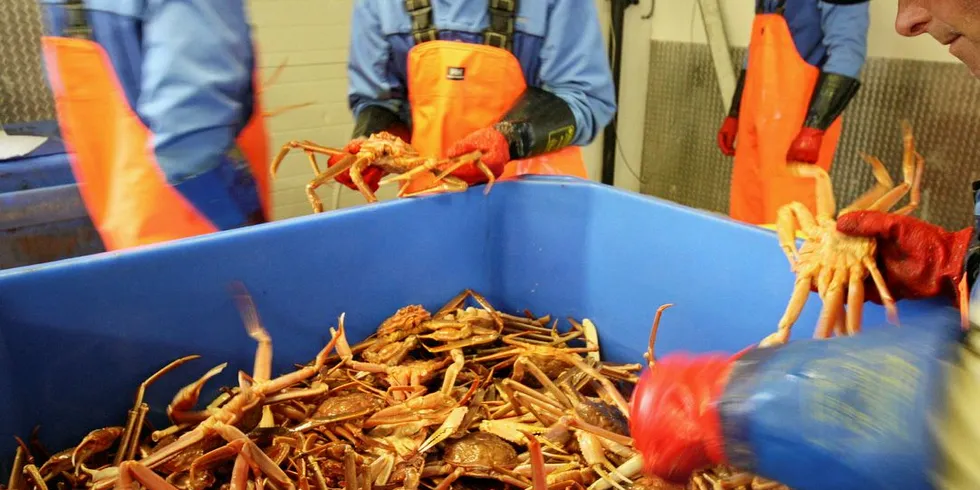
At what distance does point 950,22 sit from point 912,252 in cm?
44

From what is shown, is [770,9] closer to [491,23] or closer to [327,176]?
[491,23]

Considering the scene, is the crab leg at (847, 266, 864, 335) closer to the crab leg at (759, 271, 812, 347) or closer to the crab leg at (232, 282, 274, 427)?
the crab leg at (759, 271, 812, 347)

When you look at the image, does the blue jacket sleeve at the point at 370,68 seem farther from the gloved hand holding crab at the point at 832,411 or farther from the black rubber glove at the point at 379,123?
the gloved hand holding crab at the point at 832,411

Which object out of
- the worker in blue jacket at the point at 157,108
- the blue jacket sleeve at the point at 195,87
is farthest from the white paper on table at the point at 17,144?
the blue jacket sleeve at the point at 195,87

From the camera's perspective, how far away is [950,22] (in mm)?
893

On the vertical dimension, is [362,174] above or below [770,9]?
below

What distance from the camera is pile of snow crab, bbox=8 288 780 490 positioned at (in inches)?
49.6

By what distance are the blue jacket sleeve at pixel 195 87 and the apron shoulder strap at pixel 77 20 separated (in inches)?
6.5

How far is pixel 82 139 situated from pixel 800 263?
1.73 m

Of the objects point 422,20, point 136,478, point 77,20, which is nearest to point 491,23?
point 422,20

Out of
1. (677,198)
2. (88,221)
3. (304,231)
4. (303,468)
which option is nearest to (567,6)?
(304,231)

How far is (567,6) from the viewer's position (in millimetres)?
2141

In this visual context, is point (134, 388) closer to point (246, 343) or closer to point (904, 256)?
point (246, 343)

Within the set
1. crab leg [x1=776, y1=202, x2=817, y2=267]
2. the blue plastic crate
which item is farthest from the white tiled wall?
crab leg [x1=776, y1=202, x2=817, y2=267]
